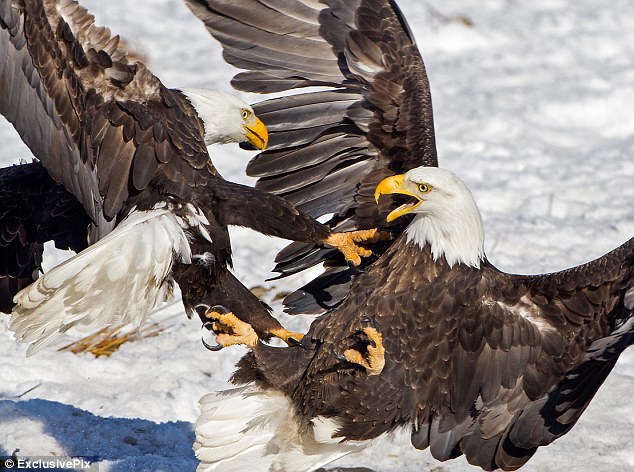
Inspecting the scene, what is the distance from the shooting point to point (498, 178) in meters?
8.26

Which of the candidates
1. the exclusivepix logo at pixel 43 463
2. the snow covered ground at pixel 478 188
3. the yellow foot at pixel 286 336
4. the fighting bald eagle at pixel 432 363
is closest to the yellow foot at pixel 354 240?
the fighting bald eagle at pixel 432 363

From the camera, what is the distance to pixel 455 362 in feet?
15.0

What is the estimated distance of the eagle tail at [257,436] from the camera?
464cm

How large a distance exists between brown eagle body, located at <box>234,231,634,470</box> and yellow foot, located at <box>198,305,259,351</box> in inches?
2.5

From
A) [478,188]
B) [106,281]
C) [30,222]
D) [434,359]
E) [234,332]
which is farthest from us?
[478,188]

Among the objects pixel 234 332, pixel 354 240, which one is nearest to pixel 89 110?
pixel 234 332

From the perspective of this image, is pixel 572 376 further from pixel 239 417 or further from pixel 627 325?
pixel 239 417

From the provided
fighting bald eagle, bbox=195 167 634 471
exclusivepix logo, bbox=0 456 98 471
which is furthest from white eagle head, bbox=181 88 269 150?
exclusivepix logo, bbox=0 456 98 471

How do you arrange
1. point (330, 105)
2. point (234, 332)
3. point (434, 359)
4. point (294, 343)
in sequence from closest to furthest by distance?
1. point (434, 359)
2. point (234, 332)
3. point (294, 343)
4. point (330, 105)

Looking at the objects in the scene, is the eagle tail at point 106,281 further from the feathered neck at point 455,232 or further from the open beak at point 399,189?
the feathered neck at point 455,232

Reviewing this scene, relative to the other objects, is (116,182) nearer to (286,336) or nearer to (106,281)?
(106,281)

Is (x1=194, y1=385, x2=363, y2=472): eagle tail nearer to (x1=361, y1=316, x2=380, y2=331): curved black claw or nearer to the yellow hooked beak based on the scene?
(x1=361, y1=316, x2=380, y2=331): curved black claw

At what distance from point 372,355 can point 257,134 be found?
1357 millimetres

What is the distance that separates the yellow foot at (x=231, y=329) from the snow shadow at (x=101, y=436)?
742mm
